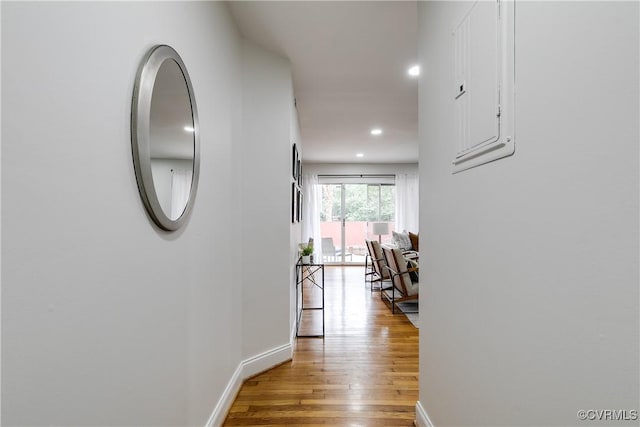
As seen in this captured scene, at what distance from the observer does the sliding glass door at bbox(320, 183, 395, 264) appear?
7.98 m

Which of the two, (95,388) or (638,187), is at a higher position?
(638,187)

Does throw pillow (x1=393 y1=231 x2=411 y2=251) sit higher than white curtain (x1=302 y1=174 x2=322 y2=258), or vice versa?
white curtain (x1=302 y1=174 x2=322 y2=258)

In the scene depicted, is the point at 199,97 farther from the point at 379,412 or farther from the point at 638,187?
the point at 379,412

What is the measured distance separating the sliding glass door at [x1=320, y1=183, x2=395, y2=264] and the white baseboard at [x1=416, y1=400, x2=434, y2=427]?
623 centimetres

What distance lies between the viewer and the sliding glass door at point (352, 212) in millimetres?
7980

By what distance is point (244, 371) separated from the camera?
2281 mm

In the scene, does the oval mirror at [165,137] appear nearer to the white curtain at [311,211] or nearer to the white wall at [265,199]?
the white wall at [265,199]

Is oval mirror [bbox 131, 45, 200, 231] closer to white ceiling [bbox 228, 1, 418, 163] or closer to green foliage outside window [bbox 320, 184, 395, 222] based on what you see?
white ceiling [bbox 228, 1, 418, 163]

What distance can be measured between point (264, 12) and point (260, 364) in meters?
2.47

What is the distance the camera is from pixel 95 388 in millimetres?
813

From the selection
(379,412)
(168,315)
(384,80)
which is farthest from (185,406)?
(384,80)
